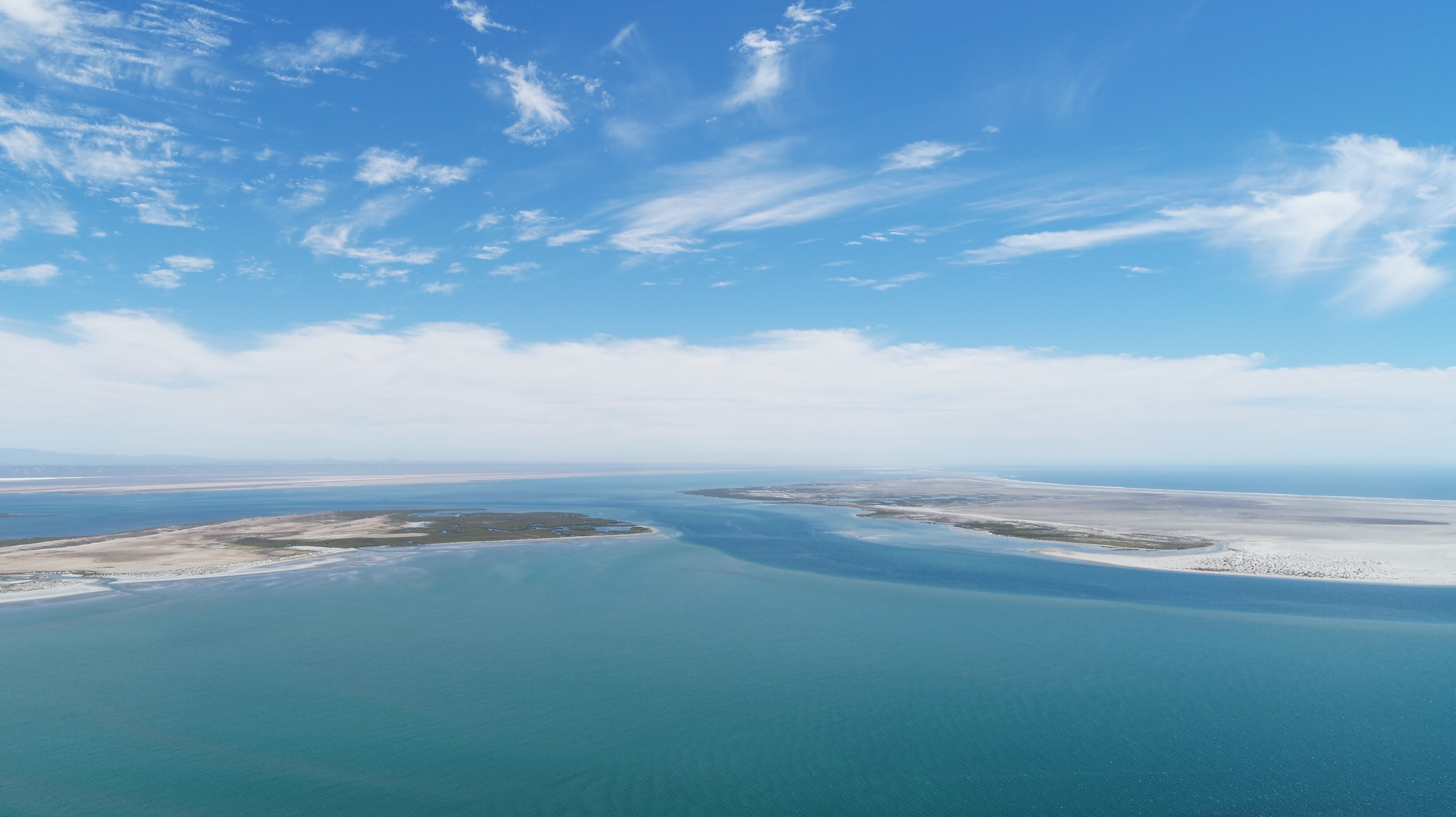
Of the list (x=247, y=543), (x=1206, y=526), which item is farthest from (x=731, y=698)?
(x=1206, y=526)

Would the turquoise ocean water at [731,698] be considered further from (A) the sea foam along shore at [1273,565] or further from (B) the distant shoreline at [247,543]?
(B) the distant shoreline at [247,543]

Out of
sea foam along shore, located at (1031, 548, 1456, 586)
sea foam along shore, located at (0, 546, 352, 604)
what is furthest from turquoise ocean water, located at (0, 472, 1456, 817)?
sea foam along shore, located at (1031, 548, 1456, 586)

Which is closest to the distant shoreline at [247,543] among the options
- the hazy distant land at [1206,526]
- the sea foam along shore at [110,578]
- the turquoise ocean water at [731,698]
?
the sea foam along shore at [110,578]

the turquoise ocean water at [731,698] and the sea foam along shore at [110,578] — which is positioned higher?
the sea foam along shore at [110,578]

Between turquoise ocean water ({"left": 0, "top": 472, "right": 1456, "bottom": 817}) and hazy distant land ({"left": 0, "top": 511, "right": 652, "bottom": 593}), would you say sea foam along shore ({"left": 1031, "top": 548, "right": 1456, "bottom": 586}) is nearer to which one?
turquoise ocean water ({"left": 0, "top": 472, "right": 1456, "bottom": 817})

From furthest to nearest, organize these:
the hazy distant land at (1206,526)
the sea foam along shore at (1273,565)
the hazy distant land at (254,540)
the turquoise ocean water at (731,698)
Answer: the hazy distant land at (1206,526) < the hazy distant land at (254,540) < the sea foam along shore at (1273,565) < the turquoise ocean water at (731,698)

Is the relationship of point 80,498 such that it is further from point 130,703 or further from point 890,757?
point 890,757
